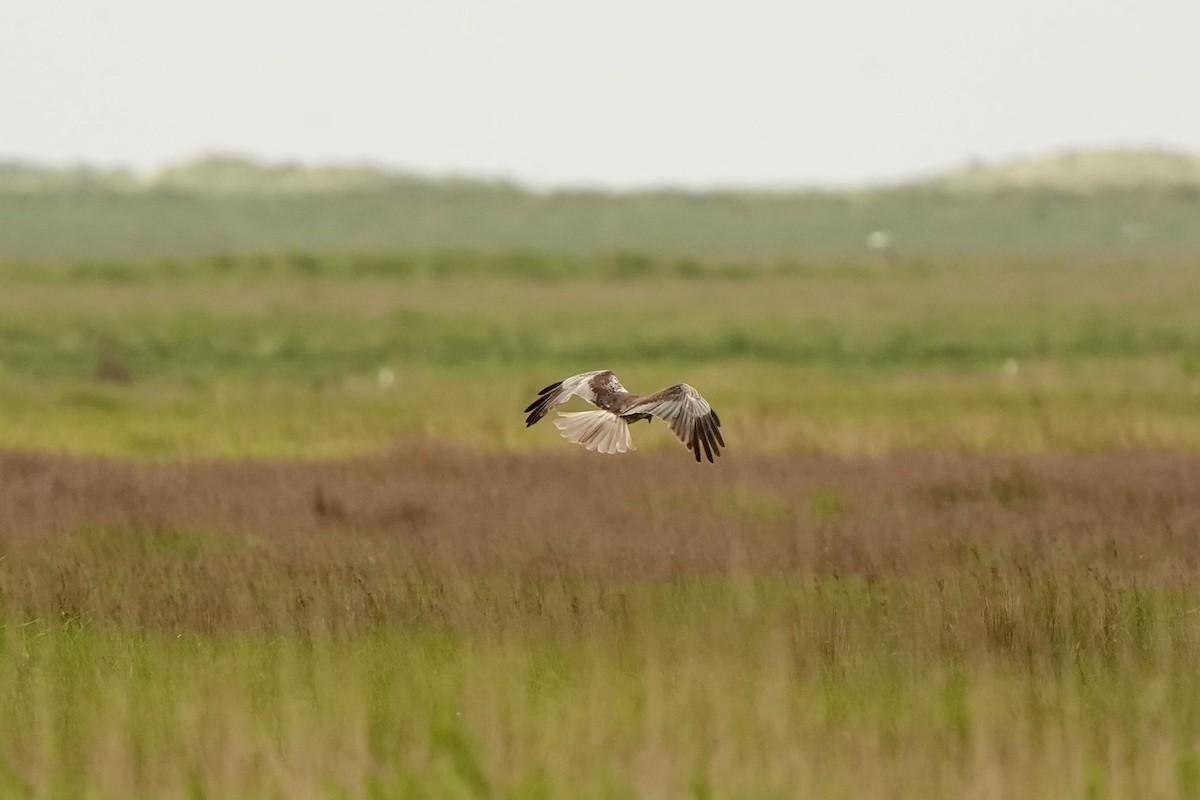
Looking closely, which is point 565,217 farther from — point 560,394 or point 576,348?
point 560,394

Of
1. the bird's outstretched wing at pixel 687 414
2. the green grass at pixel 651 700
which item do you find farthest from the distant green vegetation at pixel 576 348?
the bird's outstretched wing at pixel 687 414

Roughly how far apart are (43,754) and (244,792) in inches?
37.4

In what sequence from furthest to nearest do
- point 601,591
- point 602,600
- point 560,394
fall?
1. point 601,591
2. point 602,600
3. point 560,394

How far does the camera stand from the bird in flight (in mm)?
9367

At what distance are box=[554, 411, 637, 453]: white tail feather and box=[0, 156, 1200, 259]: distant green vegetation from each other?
95.7 metres

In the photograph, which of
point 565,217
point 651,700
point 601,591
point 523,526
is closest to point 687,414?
point 651,700

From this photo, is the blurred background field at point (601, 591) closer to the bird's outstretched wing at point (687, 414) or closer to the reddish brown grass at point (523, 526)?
the reddish brown grass at point (523, 526)

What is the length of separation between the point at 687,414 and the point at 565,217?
120 m

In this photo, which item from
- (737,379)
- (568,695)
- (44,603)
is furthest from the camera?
(737,379)

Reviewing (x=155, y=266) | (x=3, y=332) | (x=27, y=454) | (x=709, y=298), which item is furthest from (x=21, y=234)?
(x=27, y=454)

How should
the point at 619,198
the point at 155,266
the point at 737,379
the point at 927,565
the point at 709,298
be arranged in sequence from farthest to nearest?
1. the point at 619,198
2. the point at 155,266
3. the point at 709,298
4. the point at 737,379
5. the point at 927,565

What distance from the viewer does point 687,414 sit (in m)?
9.46

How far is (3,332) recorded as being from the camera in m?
46.9

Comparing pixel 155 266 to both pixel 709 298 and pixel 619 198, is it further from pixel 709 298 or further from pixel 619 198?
pixel 619 198
